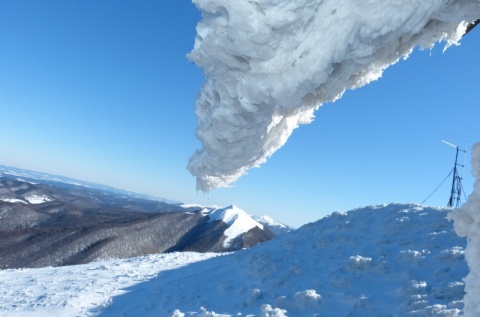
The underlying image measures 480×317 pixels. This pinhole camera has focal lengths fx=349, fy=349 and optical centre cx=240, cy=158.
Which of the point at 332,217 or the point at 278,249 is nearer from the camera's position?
the point at 278,249

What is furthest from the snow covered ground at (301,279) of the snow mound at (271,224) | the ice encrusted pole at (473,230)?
the snow mound at (271,224)

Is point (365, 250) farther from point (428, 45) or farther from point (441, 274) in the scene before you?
point (428, 45)

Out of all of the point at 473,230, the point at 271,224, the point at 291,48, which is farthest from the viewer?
the point at 271,224

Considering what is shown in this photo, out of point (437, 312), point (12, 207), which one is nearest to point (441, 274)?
point (437, 312)

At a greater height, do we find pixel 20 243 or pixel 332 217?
pixel 332 217

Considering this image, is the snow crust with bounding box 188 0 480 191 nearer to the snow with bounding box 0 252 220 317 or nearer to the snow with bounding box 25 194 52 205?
the snow with bounding box 0 252 220 317

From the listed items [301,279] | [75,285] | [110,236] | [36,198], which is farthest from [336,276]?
[36,198]

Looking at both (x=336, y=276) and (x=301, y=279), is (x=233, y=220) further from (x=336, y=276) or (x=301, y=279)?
(x=336, y=276)
